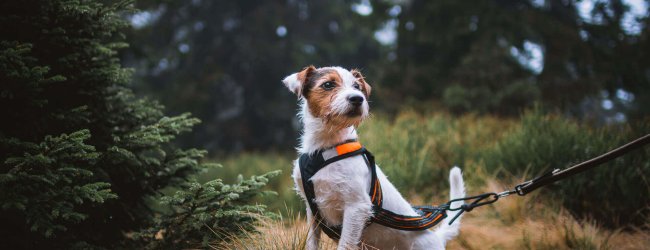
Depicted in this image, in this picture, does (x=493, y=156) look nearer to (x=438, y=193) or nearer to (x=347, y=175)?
(x=438, y=193)

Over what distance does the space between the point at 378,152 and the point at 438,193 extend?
3.00 feet

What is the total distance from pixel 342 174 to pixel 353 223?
0.29 meters

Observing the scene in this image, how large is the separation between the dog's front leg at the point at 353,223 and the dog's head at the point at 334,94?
48cm

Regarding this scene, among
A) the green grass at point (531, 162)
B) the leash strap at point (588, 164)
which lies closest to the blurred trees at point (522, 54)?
the green grass at point (531, 162)

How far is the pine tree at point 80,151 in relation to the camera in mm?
2416

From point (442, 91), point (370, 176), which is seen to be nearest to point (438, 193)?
point (370, 176)

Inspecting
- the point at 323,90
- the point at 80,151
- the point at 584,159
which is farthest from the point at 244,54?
the point at 323,90

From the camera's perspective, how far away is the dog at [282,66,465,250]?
236 centimetres

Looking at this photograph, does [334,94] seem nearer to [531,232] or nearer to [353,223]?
[353,223]

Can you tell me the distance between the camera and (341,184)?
Result: 2.37 m

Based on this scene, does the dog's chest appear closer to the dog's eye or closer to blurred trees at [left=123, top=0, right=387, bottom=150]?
the dog's eye

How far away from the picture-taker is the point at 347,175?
7.80ft

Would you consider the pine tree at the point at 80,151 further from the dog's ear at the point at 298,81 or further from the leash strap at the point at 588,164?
the leash strap at the point at 588,164

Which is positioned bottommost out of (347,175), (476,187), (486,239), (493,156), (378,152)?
(486,239)
